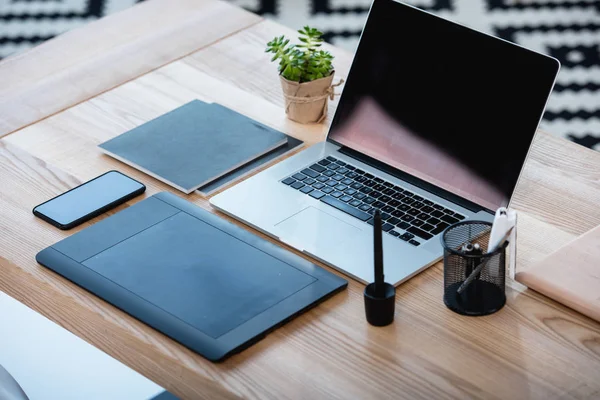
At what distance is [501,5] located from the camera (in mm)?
3318

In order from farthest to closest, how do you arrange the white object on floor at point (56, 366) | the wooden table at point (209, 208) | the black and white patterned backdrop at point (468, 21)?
the black and white patterned backdrop at point (468, 21)
the white object on floor at point (56, 366)
the wooden table at point (209, 208)

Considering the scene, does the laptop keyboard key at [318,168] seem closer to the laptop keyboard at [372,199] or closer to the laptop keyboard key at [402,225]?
the laptop keyboard at [372,199]

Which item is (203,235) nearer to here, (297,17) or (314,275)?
(314,275)

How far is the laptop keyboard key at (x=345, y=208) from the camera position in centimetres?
140

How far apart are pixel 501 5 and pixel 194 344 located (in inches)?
95.1

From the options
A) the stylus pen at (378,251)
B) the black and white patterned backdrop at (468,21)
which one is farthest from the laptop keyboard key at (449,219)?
the black and white patterned backdrop at (468,21)

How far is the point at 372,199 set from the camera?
143 cm

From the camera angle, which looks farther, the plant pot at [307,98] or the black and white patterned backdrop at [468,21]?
the black and white patterned backdrop at [468,21]

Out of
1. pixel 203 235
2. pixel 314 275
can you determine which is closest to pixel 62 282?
pixel 203 235

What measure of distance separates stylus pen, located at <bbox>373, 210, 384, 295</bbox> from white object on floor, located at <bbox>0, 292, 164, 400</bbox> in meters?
0.73

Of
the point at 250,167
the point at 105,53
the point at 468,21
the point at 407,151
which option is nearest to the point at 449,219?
the point at 407,151

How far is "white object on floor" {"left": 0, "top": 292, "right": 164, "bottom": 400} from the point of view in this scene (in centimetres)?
187

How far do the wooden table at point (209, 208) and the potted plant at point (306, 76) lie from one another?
4 cm

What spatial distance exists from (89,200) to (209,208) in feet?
0.58
